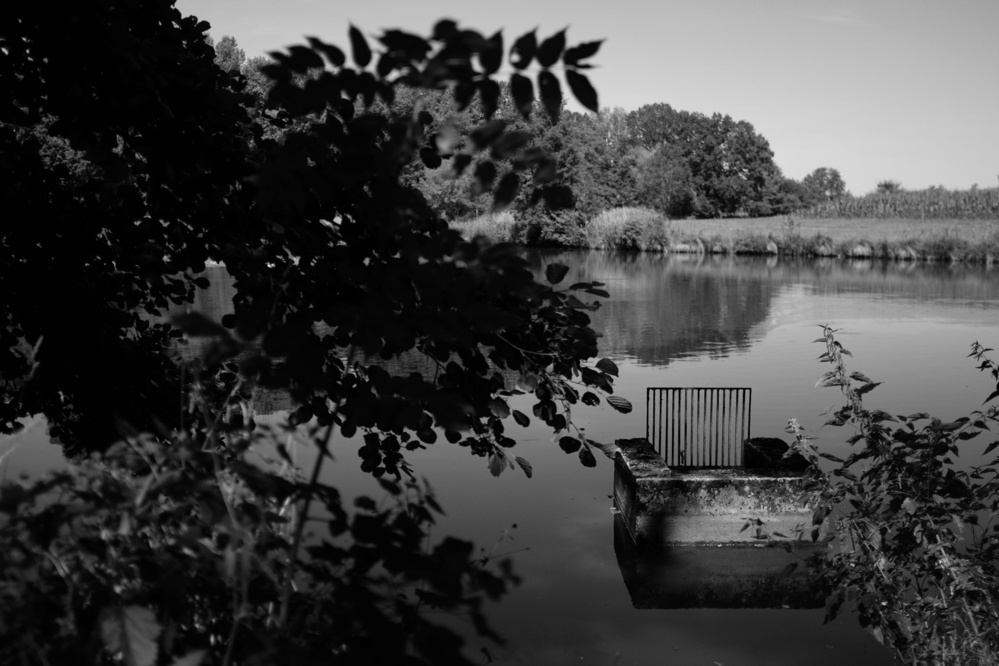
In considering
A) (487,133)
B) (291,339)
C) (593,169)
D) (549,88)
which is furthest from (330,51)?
(593,169)

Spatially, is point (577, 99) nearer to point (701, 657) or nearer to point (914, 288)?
point (701, 657)

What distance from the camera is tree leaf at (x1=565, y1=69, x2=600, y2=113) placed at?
212 cm

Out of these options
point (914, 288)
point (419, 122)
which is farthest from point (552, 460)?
point (914, 288)

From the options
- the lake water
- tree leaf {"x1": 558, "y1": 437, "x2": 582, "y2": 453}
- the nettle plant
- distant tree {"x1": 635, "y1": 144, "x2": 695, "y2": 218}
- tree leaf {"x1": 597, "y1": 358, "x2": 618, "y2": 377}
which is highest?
distant tree {"x1": 635, "y1": 144, "x2": 695, "y2": 218}

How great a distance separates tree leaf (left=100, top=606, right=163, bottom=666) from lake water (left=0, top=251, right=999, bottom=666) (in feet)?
2.38

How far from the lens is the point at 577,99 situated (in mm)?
2129

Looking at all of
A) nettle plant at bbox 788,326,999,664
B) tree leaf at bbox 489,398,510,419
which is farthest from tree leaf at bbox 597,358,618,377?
nettle plant at bbox 788,326,999,664

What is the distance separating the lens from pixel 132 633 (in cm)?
156

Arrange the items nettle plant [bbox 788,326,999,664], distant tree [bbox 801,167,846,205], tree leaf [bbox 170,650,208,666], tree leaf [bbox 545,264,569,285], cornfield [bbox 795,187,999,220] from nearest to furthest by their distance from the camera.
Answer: tree leaf [bbox 170,650,208,666]
tree leaf [bbox 545,264,569,285]
nettle plant [bbox 788,326,999,664]
cornfield [bbox 795,187,999,220]
distant tree [bbox 801,167,846,205]

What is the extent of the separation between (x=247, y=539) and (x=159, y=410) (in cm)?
325

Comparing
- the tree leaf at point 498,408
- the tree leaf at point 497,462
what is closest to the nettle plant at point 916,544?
the tree leaf at point 497,462

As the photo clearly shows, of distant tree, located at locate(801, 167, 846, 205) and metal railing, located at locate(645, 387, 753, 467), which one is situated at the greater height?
distant tree, located at locate(801, 167, 846, 205)

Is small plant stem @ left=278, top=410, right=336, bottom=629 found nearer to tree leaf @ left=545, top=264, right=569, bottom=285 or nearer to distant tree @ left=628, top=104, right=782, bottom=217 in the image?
tree leaf @ left=545, top=264, right=569, bottom=285

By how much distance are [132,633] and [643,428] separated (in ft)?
39.5
